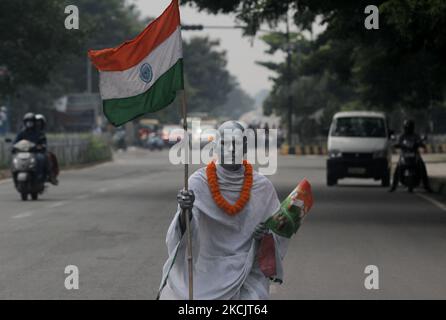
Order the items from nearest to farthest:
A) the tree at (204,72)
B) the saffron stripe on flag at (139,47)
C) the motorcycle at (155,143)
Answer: the saffron stripe on flag at (139,47) → the motorcycle at (155,143) → the tree at (204,72)

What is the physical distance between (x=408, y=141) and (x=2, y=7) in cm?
1529

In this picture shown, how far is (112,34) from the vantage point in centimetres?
9369

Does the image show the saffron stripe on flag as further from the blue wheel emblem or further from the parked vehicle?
the parked vehicle

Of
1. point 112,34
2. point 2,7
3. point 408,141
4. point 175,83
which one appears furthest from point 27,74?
point 112,34

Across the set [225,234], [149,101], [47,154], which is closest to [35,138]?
[47,154]

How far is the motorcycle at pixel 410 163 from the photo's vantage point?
2748 centimetres

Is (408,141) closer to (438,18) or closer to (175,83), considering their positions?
(438,18)

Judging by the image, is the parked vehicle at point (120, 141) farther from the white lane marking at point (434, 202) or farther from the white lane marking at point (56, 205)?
the white lane marking at point (56, 205)

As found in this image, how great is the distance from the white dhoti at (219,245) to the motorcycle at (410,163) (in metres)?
19.5

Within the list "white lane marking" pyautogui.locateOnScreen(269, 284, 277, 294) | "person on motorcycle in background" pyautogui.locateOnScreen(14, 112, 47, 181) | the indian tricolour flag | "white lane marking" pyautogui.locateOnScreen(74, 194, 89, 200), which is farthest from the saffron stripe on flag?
"white lane marking" pyautogui.locateOnScreen(74, 194, 89, 200)

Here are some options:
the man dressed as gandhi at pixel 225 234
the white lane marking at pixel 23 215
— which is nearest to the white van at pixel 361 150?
the white lane marking at pixel 23 215

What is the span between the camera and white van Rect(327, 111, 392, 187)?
30.3 m

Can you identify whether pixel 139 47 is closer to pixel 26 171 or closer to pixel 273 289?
pixel 273 289

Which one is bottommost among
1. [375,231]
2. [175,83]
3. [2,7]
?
[375,231]
